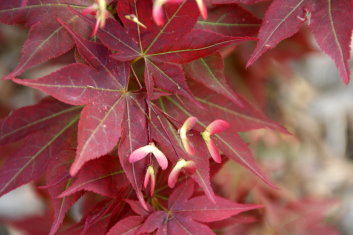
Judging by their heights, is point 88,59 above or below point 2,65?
above

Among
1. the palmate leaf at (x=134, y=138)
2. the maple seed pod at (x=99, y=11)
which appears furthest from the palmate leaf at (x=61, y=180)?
the maple seed pod at (x=99, y=11)

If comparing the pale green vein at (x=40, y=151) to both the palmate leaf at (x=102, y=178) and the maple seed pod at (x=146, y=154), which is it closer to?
the palmate leaf at (x=102, y=178)

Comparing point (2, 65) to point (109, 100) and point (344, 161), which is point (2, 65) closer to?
point (109, 100)

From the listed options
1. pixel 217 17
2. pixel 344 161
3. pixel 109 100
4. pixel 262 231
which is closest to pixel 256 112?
pixel 217 17

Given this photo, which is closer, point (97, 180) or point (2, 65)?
point (97, 180)

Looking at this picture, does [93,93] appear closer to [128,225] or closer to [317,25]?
[128,225]

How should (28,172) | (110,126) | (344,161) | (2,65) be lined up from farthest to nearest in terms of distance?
(344,161), (2,65), (28,172), (110,126)

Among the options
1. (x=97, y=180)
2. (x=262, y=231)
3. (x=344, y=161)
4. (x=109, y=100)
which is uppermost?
(x=109, y=100)

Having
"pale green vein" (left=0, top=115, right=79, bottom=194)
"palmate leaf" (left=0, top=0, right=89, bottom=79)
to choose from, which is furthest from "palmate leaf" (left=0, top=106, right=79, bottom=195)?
"palmate leaf" (left=0, top=0, right=89, bottom=79)

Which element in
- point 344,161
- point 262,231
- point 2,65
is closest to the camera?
point 262,231

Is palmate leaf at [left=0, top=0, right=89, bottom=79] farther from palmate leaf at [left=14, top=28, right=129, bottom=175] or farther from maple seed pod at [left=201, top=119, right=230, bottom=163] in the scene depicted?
maple seed pod at [left=201, top=119, right=230, bottom=163]
